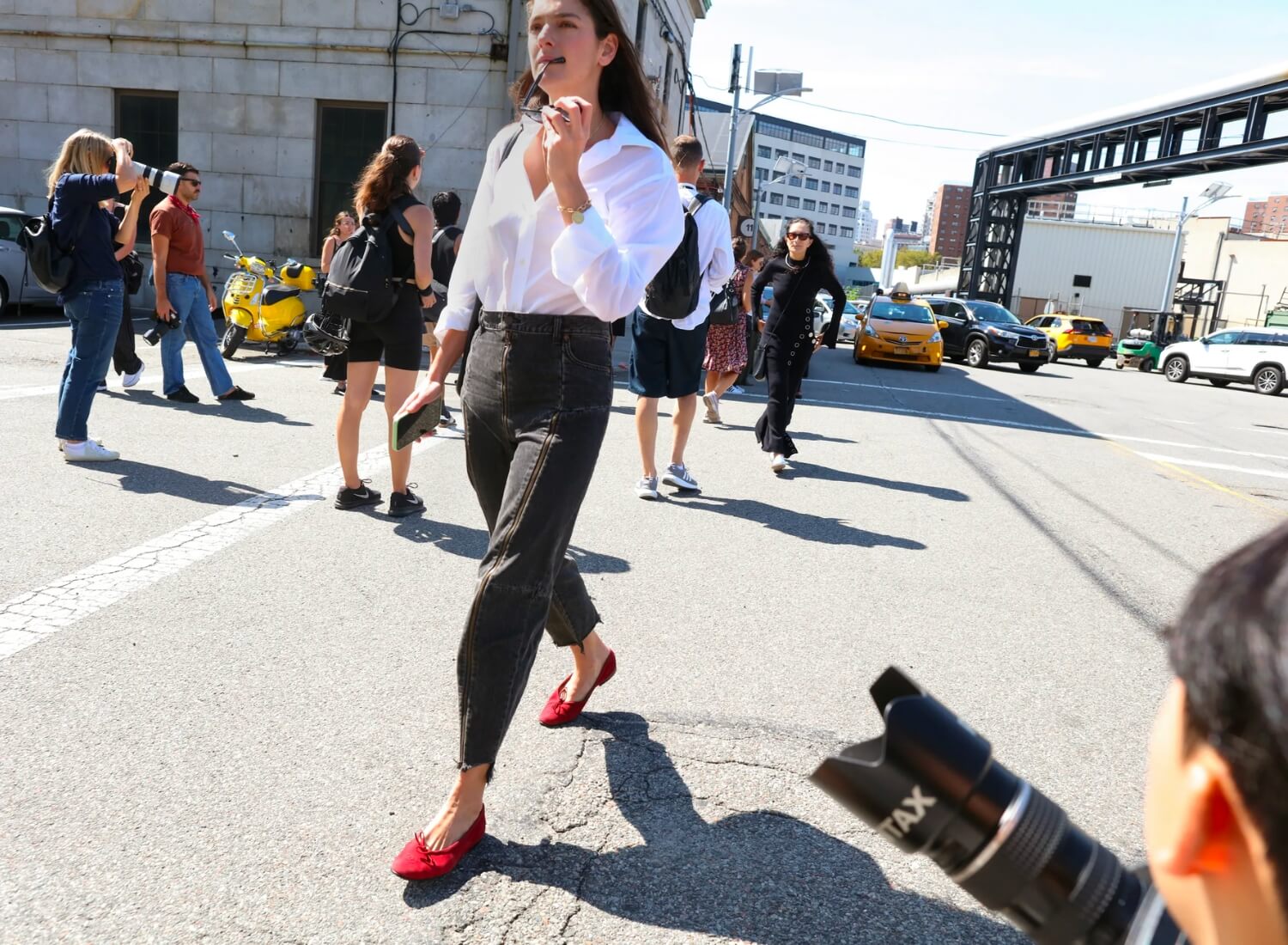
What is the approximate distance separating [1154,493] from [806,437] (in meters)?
3.01

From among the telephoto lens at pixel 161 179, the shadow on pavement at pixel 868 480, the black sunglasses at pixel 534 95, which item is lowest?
the shadow on pavement at pixel 868 480

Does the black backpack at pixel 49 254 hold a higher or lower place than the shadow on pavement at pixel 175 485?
higher

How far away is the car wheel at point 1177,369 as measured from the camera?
81.6 ft

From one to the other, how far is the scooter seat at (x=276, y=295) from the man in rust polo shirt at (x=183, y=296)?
124 inches

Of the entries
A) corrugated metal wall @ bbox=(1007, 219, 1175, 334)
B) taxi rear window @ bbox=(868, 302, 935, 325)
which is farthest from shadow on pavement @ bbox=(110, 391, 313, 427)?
corrugated metal wall @ bbox=(1007, 219, 1175, 334)

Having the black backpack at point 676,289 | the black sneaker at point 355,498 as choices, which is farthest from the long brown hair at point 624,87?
the black sneaker at point 355,498

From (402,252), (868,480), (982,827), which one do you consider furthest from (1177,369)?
(982,827)

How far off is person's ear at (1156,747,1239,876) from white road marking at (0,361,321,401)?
8489 mm

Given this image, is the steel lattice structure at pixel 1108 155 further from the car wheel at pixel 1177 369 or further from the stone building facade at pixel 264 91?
the stone building facade at pixel 264 91

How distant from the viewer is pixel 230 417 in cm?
770

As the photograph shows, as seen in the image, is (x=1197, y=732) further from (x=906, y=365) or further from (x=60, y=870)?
(x=906, y=365)

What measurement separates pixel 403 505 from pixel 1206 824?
489 centimetres

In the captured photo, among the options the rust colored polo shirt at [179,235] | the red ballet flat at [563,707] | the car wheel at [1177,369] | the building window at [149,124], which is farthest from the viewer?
the car wheel at [1177,369]

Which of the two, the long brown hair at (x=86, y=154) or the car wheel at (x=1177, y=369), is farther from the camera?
the car wheel at (x=1177, y=369)
